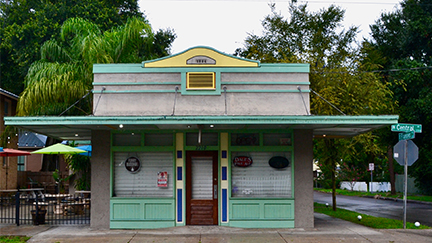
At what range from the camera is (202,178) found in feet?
45.1

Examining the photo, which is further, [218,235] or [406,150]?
[406,150]

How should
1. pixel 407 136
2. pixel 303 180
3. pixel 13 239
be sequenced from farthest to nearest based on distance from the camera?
1. pixel 407 136
2. pixel 303 180
3. pixel 13 239

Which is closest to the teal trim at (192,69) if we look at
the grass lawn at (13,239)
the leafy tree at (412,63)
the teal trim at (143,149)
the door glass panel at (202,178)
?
the teal trim at (143,149)

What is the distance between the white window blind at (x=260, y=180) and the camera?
45.0ft

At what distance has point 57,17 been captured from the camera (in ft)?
103

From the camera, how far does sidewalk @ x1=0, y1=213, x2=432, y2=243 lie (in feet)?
38.9

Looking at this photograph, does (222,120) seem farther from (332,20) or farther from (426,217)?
(332,20)

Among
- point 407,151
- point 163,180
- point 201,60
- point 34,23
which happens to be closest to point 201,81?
point 201,60

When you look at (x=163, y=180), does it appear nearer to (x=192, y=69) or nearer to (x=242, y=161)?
(x=242, y=161)

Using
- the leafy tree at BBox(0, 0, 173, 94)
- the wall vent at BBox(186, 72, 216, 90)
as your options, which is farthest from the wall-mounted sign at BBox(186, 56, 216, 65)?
the leafy tree at BBox(0, 0, 173, 94)

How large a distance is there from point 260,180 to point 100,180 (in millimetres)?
4901

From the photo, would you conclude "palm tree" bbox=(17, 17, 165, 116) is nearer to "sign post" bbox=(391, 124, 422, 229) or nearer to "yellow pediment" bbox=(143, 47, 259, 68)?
"yellow pediment" bbox=(143, 47, 259, 68)

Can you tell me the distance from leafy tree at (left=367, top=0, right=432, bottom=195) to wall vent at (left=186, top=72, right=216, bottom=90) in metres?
15.8

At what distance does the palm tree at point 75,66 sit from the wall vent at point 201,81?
615 cm
